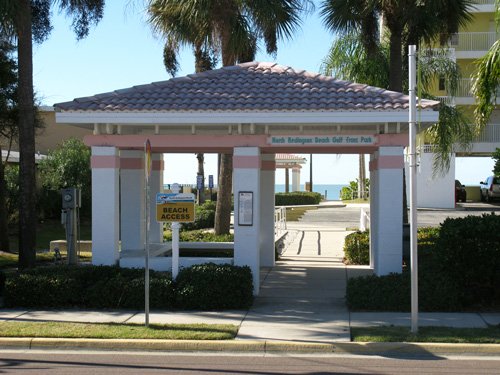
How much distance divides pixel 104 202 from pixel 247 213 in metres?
2.78

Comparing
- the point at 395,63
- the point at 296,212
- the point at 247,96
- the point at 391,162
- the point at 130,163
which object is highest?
the point at 395,63

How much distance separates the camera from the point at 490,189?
145 feet

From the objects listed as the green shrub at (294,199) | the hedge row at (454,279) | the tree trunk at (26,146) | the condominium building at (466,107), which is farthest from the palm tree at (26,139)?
the green shrub at (294,199)

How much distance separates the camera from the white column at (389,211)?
13.3 m

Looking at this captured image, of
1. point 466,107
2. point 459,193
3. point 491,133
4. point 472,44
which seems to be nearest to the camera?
point 491,133

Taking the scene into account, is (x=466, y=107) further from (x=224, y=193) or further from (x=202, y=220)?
(x=224, y=193)

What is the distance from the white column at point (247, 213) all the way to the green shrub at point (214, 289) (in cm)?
93

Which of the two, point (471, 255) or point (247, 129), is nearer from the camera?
point (471, 255)

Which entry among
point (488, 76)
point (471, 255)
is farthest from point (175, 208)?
point (488, 76)

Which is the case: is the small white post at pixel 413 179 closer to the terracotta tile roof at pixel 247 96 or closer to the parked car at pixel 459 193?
the terracotta tile roof at pixel 247 96

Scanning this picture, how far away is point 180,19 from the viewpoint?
19.6 meters

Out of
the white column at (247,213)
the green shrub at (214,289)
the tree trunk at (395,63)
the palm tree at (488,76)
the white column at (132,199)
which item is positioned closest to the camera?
the green shrub at (214,289)

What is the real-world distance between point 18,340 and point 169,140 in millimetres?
5212

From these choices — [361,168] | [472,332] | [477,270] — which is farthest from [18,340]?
[361,168]
